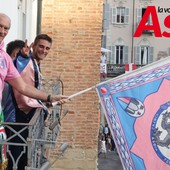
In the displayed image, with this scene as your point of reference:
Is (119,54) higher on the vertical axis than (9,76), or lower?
higher

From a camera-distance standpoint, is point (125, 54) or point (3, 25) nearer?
point (3, 25)

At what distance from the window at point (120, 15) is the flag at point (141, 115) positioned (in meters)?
42.5

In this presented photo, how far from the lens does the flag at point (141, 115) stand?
15.6 feet

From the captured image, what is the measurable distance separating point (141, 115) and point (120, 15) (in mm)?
42853

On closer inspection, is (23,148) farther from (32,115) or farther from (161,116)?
(161,116)

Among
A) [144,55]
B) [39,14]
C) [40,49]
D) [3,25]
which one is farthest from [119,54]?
[3,25]

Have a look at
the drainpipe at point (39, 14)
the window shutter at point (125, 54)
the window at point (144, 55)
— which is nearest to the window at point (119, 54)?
the window shutter at point (125, 54)

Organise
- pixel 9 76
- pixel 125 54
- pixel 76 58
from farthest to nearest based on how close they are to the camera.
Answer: pixel 125 54 < pixel 76 58 < pixel 9 76

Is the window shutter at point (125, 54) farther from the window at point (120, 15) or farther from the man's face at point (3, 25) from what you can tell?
the man's face at point (3, 25)

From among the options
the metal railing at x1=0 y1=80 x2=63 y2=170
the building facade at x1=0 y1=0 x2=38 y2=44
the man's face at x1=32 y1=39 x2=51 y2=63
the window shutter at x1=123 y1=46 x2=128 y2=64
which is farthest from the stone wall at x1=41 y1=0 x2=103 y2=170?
the window shutter at x1=123 y1=46 x2=128 y2=64

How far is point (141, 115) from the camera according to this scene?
4777mm

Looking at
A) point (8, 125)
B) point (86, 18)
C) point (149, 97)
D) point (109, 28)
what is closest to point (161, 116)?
point (149, 97)

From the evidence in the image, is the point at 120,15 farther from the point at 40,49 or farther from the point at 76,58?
the point at 40,49

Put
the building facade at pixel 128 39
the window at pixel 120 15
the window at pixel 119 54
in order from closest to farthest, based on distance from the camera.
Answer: the building facade at pixel 128 39, the window at pixel 119 54, the window at pixel 120 15
